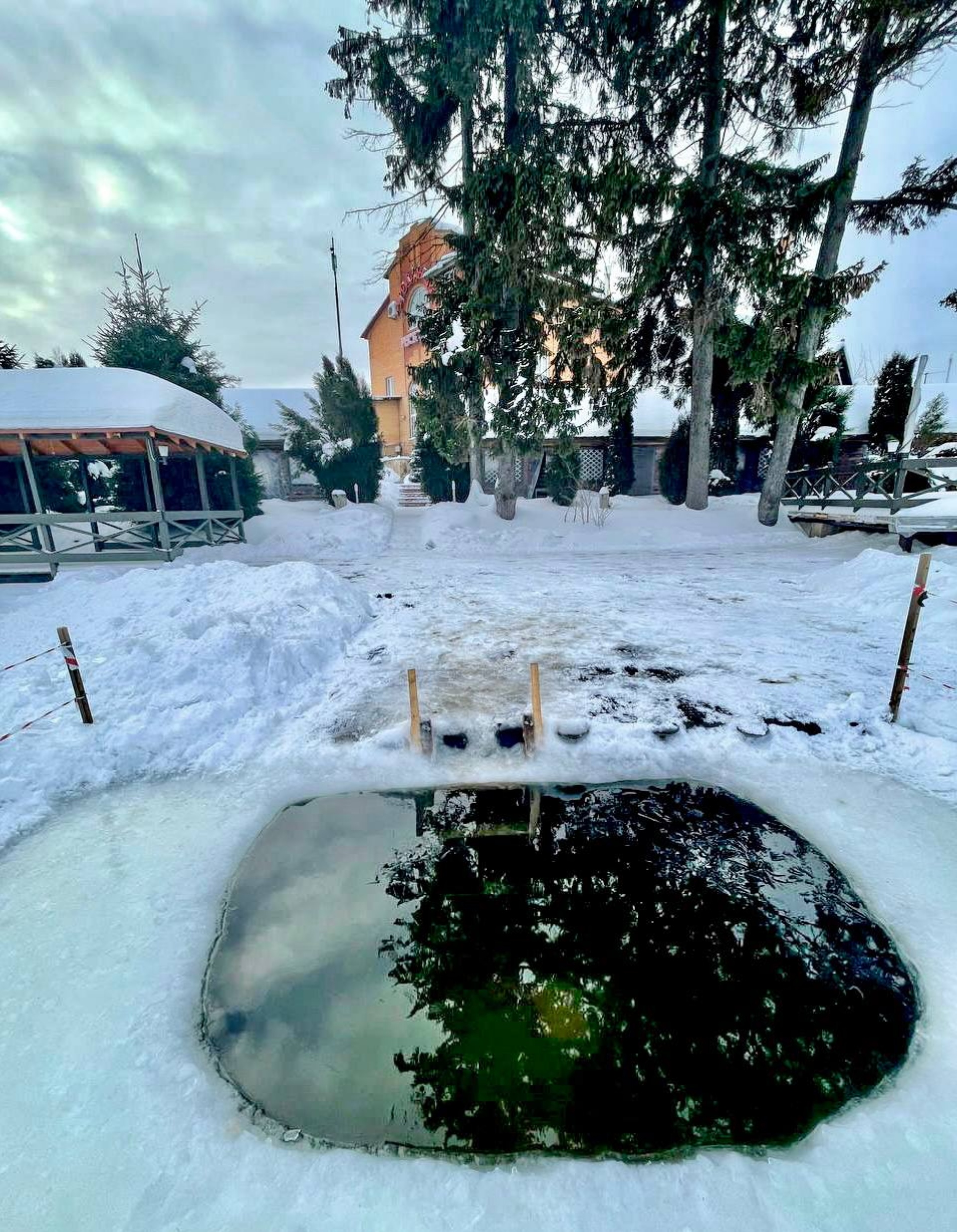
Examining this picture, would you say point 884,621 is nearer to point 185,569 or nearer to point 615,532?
point 615,532

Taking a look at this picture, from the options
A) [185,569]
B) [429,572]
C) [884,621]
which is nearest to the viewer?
[884,621]

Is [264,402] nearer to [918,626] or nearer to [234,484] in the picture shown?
[234,484]

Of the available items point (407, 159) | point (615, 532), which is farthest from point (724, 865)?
point (407, 159)

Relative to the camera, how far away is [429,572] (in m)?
12.0

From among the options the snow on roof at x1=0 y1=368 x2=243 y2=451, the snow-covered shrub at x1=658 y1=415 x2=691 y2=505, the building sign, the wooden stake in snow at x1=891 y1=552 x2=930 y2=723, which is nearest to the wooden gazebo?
the snow on roof at x1=0 y1=368 x2=243 y2=451

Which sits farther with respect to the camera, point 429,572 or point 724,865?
point 429,572

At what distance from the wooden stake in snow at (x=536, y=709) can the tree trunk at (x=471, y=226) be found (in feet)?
38.6

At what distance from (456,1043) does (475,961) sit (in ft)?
1.39

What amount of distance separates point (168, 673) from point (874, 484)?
57.9 feet

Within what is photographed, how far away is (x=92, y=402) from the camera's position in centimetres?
1101

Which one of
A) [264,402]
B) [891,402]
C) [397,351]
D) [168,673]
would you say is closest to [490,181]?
[168,673]

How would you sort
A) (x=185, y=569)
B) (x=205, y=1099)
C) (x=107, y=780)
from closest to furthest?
1. (x=205, y=1099)
2. (x=107, y=780)
3. (x=185, y=569)

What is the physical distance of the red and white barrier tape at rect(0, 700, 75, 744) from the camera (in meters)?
4.55

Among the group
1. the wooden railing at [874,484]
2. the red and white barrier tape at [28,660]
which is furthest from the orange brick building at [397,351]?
the red and white barrier tape at [28,660]
